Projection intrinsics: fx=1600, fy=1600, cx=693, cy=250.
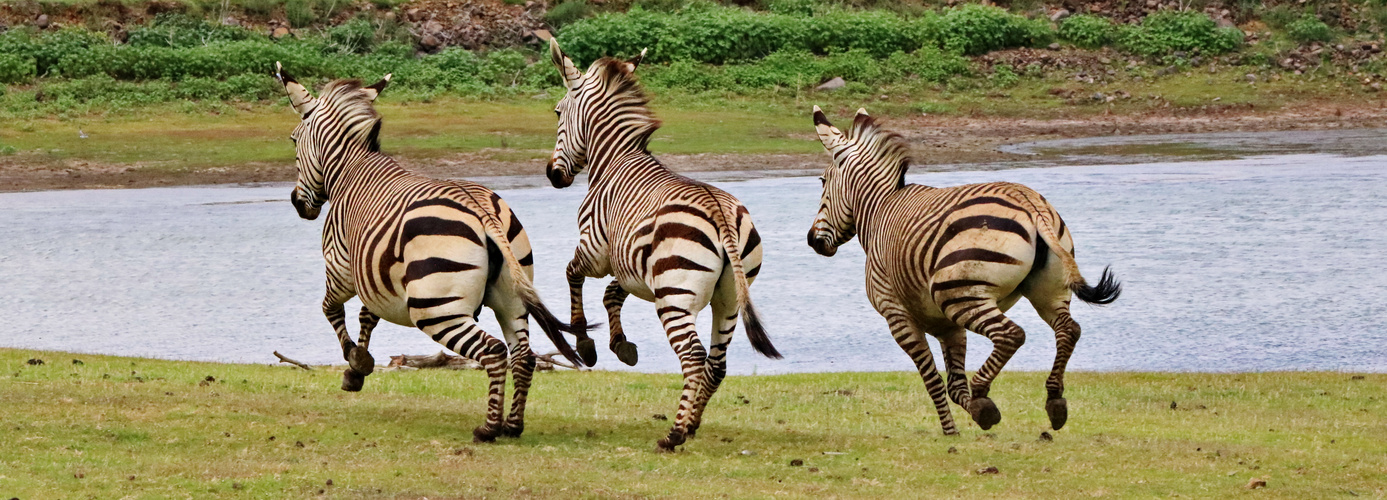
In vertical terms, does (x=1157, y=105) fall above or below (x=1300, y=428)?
below

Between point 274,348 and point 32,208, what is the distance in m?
12.8

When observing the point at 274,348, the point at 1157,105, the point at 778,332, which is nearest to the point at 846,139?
the point at 778,332

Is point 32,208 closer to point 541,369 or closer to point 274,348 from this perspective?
point 274,348

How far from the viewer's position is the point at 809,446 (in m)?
9.34

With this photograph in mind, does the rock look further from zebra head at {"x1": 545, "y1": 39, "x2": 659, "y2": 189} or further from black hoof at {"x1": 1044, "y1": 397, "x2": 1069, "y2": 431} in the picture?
black hoof at {"x1": 1044, "y1": 397, "x2": 1069, "y2": 431}

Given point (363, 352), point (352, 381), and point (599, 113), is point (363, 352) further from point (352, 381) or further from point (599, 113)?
point (599, 113)

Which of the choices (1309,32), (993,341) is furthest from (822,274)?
(1309,32)

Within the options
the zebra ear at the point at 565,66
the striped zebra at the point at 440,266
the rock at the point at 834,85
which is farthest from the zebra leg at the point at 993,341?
the rock at the point at 834,85

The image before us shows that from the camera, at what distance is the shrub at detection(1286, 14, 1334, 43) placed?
41719mm

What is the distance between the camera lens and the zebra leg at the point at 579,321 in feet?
33.0

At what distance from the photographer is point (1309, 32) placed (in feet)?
137

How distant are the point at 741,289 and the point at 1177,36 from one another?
3499cm

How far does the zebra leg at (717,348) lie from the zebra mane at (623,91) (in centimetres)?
172

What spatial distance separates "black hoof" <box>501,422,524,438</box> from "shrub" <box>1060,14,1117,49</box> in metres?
33.8
